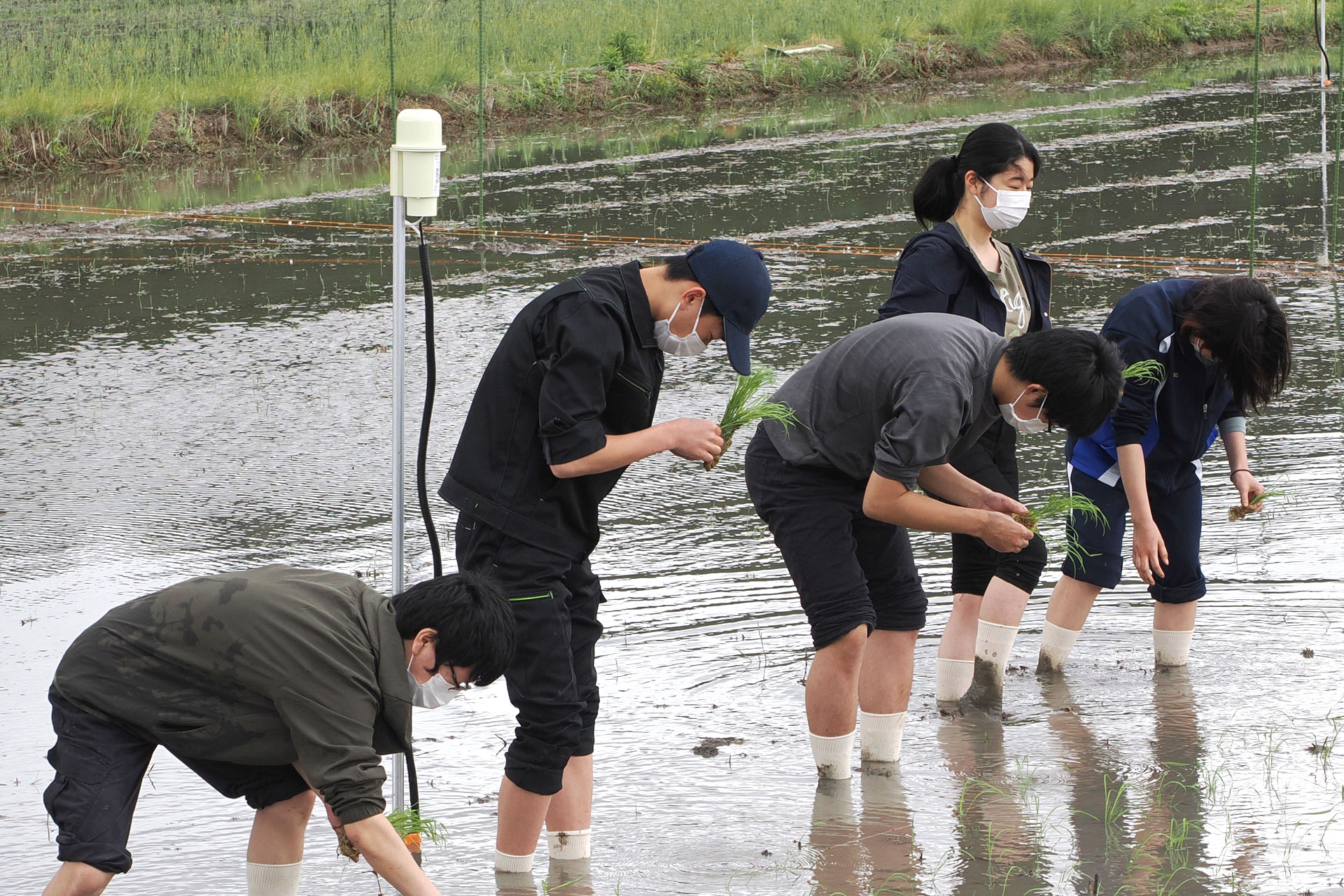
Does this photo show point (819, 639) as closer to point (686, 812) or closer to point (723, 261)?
point (686, 812)

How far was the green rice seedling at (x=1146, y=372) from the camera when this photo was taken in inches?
180

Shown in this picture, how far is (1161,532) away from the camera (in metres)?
5.03

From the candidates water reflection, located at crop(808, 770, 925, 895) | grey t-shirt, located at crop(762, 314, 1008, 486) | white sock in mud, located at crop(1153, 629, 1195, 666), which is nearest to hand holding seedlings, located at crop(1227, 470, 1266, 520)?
white sock in mud, located at crop(1153, 629, 1195, 666)

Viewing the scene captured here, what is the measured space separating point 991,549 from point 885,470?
955 mm

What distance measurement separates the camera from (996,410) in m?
4.02

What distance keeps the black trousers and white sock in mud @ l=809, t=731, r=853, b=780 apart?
29.2 inches

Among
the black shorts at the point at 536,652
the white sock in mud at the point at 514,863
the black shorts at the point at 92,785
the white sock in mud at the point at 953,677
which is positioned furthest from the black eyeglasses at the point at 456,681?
the white sock in mud at the point at 953,677

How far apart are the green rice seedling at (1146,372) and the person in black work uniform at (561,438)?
1.47m

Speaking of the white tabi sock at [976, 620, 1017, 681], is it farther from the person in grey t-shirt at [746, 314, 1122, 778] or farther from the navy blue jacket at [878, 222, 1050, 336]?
the navy blue jacket at [878, 222, 1050, 336]

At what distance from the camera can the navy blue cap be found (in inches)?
141

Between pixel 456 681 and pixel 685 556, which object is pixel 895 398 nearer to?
pixel 456 681

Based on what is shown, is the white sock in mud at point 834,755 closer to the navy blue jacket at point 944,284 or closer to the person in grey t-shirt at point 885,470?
the person in grey t-shirt at point 885,470

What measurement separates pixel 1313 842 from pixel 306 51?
1839 centimetres

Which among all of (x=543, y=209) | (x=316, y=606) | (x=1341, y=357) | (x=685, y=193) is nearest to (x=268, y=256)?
(x=543, y=209)
